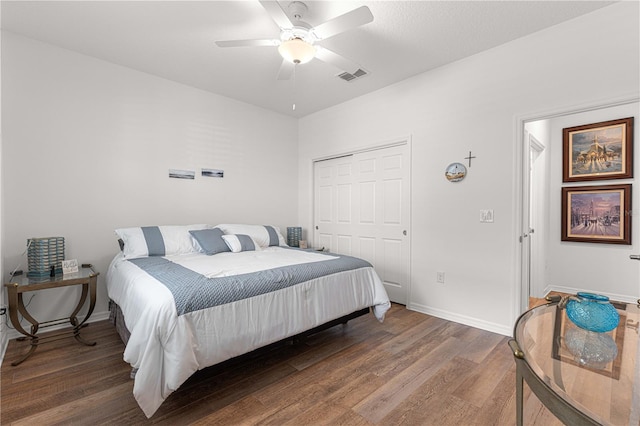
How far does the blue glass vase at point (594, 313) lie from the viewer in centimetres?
117

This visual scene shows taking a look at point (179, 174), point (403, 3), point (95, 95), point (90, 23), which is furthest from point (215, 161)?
point (403, 3)

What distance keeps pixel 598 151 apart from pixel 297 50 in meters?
4.02

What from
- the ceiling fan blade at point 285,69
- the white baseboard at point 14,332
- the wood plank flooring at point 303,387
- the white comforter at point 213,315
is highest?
the ceiling fan blade at point 285,69

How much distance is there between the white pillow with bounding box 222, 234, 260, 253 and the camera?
319 cm

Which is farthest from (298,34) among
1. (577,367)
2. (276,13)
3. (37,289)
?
(37,289)

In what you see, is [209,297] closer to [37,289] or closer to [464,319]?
[37,289]

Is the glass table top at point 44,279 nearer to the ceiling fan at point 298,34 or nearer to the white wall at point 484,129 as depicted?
the ceiling fan at point 298,34

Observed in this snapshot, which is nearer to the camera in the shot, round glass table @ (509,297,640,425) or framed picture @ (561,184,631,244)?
round glass table @ (509,297,640,425)

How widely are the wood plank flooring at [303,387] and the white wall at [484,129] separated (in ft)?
1.91

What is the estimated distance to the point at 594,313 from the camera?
1173mm

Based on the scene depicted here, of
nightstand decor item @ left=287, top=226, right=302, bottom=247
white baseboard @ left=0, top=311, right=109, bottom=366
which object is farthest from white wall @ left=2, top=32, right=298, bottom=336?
nightstand decor item @ left=287, top=226, right=302, bottom=247

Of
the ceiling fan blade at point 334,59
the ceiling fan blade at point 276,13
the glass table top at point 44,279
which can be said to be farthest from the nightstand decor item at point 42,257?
the ceiling fan blade at point 334,59

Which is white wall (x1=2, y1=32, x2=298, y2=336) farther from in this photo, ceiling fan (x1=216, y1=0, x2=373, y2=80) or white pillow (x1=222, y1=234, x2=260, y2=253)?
ceiling fan (x1=216, y1=0, x2=373, y2=80)

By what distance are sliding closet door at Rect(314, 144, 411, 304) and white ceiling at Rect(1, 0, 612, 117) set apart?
1.04m
